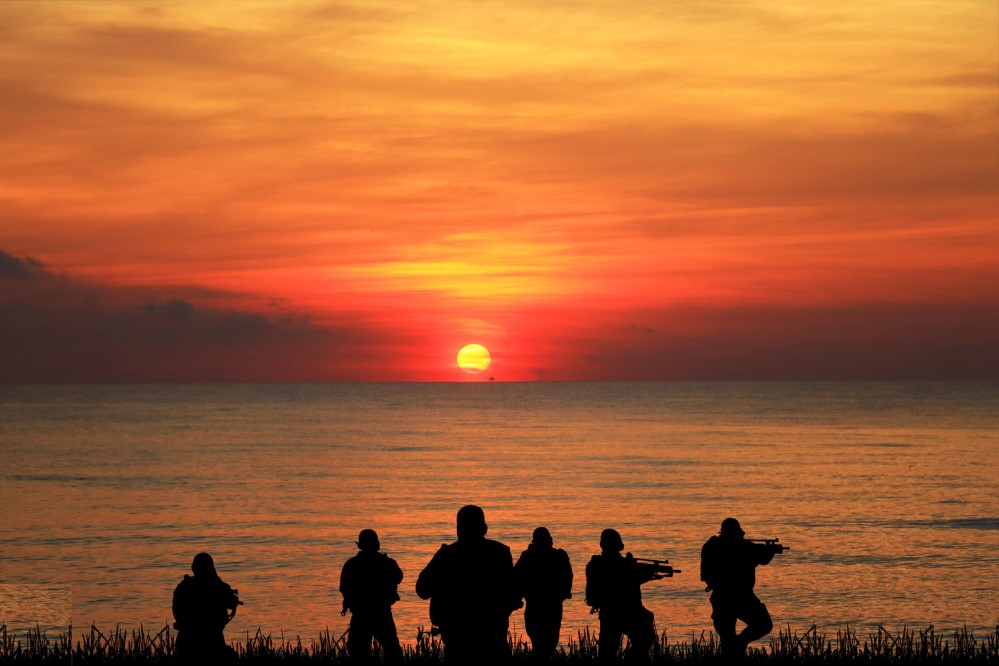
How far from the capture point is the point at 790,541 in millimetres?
44656

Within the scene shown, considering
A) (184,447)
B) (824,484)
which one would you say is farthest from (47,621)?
(184,447)

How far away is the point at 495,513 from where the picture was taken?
52.9 m

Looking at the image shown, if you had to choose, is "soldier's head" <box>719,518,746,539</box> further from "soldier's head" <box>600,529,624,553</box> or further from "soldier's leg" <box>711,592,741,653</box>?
"soldier's head" <box>600,529,624,553</box>

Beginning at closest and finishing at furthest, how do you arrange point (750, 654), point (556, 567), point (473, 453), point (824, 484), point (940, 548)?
point (556, 567)
point (750, 654)
point (940, 548)
point (824, 484)
point (473, 453)

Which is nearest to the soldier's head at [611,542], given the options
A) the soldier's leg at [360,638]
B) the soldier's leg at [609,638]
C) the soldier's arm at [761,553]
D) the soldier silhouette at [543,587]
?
the soldier silhouette at [543,587]

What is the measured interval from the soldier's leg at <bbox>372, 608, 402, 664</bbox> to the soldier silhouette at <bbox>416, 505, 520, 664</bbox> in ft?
12.1

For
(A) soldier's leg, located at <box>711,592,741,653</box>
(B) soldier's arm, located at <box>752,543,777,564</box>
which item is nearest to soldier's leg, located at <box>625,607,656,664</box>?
(A) soldier's leg, located at <box>711,592,741,653</box>

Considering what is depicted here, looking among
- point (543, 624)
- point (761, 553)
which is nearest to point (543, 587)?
point (543, 624)

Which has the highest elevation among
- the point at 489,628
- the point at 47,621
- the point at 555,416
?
the point at 555,416

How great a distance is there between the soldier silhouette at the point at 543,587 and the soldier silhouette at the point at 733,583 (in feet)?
5.49

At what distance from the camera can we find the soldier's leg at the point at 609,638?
13.3 meters

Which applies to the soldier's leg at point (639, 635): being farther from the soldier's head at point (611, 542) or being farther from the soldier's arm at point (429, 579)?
the soldier's arm at point (429, 579)

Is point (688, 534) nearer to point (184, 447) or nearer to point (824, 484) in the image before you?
point (824, 484)

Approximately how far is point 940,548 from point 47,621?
3010 cm
